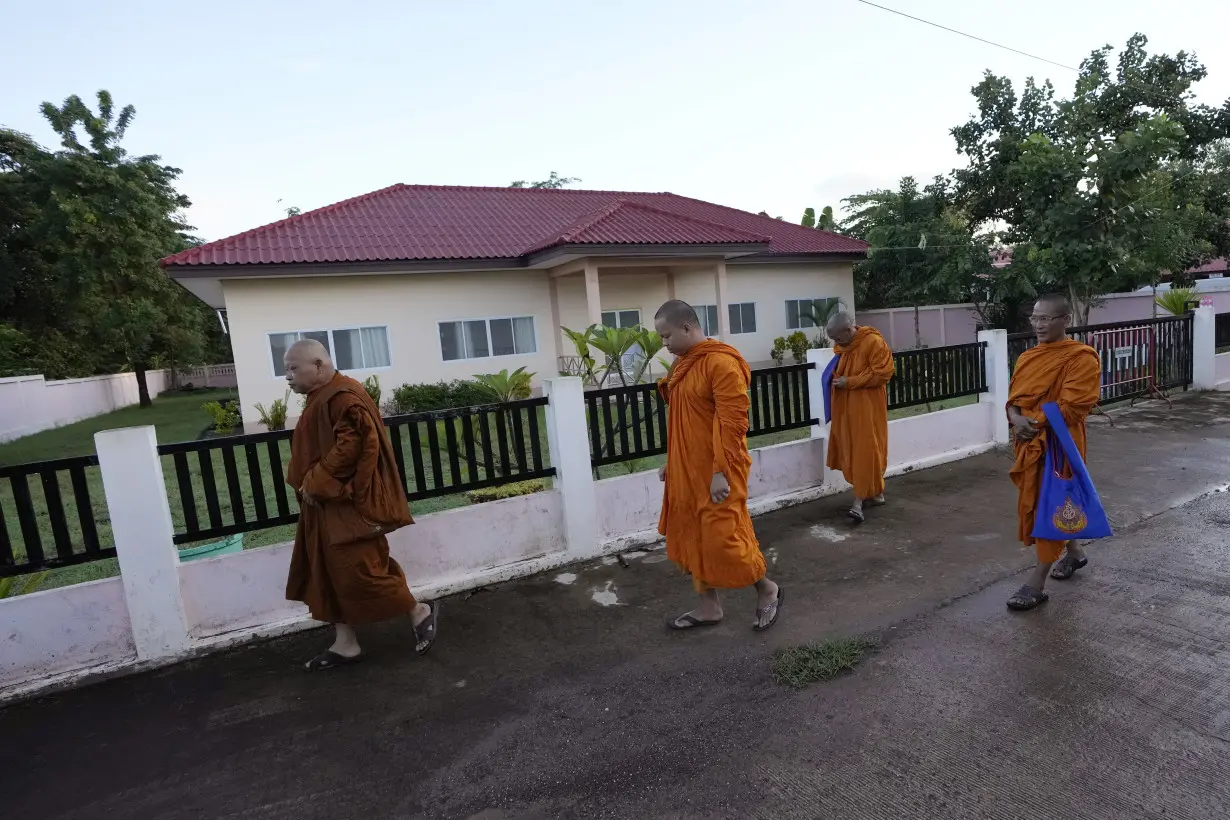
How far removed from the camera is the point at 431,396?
41.7ft

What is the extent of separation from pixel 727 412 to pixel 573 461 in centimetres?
160

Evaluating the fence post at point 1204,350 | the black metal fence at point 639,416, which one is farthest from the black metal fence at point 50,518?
the fence post at point 1204,350

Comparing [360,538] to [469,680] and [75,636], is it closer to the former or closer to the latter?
[469,680]

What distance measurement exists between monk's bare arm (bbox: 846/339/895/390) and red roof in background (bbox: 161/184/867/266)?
8.56m

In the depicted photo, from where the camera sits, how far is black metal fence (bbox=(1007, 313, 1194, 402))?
847 centimetres

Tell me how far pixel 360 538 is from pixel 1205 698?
345 centimetres

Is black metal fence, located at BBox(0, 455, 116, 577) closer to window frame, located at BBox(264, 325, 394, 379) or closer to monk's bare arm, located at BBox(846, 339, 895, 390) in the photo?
monk's bare arm, located at BBox(846, 339, 895, 390)

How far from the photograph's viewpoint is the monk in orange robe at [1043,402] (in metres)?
3.34

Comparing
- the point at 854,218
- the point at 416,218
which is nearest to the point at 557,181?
the point at 854,218

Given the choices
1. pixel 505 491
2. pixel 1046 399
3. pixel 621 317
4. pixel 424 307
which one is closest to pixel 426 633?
pixel 505 491

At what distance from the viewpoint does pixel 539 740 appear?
8.54 ft

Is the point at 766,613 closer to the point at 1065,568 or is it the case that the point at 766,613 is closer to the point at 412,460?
the point at 1065,568

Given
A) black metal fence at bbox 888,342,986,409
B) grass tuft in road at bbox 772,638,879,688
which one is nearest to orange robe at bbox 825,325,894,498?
black metal fence at bbox 888,342,986,409

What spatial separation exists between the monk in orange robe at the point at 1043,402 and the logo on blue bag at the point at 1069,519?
97mm
